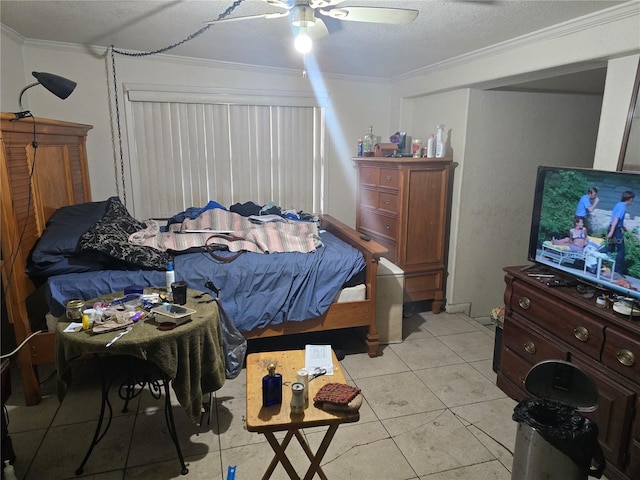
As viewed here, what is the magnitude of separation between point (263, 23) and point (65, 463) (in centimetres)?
273

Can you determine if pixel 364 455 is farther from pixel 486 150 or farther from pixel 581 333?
pixel 486 150

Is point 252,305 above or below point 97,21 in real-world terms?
below

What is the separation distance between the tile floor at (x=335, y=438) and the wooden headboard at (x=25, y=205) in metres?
0.35

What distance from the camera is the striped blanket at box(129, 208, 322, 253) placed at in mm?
2945

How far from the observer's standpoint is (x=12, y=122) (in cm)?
218

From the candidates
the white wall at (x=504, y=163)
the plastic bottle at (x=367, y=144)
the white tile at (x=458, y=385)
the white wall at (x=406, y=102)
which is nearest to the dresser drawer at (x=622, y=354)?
the white tile at (x=458, y=385)

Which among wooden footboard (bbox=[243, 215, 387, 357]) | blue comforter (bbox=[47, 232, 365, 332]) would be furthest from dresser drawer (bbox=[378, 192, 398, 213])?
blue comforter (bbox=[47, 232, 365, 332])

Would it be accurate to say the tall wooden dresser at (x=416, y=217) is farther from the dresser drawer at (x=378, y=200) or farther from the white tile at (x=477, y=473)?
the white tile at (x=477, y=473)

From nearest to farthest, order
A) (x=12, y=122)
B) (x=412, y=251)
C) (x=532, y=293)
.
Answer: (x=12, y=122), (x=532, y=293), (x=412, y=251)

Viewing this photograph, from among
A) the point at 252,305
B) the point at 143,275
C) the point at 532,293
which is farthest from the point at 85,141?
the point at 532,293

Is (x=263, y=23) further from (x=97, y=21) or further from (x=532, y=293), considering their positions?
(x=532, y=293)

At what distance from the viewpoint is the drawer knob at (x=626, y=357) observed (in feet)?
5.78

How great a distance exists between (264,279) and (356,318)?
2.35ft

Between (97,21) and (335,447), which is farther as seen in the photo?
(97,21)
